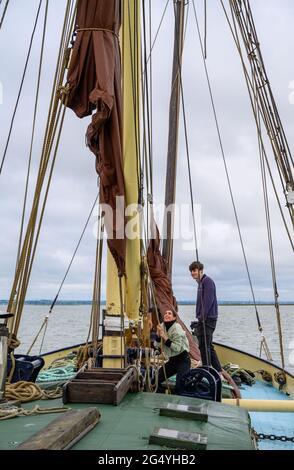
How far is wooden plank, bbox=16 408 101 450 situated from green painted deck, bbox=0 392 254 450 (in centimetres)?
5

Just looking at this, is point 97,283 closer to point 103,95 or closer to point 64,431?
point 103,95

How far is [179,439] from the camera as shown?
284 cm

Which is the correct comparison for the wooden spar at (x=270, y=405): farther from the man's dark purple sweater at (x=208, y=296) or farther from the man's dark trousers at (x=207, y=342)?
the man's dark purple sweater at (x=208, y=296)

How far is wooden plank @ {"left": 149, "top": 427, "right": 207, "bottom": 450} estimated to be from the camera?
280 cm

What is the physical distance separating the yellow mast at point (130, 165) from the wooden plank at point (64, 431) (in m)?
2.26

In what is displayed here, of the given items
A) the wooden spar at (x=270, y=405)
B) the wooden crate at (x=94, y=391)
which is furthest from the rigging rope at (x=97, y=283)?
the wooden spar at (x=270, y=405)

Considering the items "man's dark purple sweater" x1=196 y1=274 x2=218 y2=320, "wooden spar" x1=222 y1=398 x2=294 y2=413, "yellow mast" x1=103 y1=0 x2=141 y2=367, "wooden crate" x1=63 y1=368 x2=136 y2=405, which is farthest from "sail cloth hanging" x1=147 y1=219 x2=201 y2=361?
"wooden crate" x1=63 y1=368 x2=136 y2=405

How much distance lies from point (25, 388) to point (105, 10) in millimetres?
4457

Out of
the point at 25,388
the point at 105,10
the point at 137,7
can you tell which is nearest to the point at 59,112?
the point at 105,10

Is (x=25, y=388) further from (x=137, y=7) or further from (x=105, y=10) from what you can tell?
(x=137, y=7)

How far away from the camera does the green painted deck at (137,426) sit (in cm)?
287

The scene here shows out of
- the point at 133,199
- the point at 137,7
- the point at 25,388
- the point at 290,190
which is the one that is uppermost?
the point at 137,7

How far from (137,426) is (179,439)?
1.67ft
